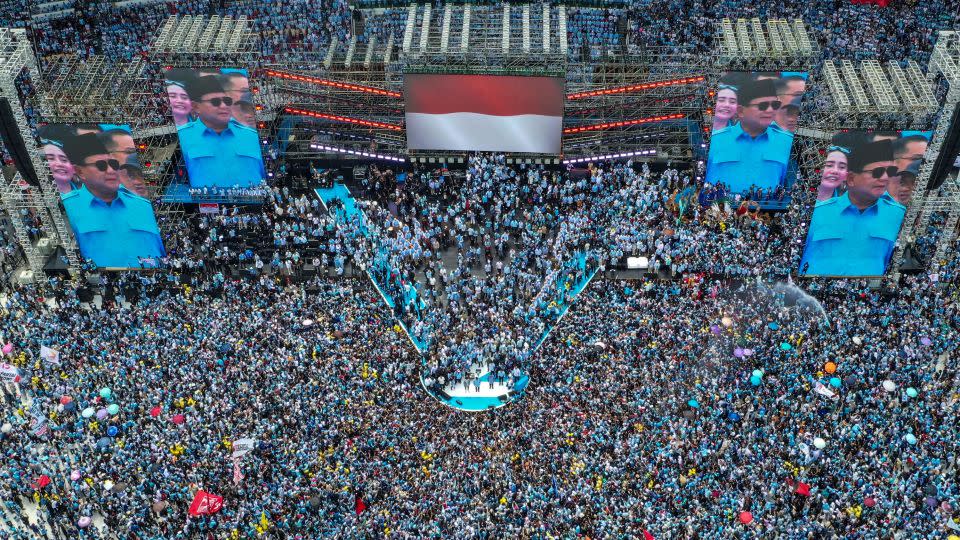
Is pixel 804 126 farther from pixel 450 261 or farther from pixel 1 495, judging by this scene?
pixel 1 495

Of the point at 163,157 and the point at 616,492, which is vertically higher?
the point at 163,157

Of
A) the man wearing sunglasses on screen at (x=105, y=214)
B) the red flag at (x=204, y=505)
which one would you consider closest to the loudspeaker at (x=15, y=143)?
the man wearing sunglasses on screen at (x=105, y=214)

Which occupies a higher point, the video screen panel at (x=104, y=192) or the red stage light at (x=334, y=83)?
the red stage light at (x=334, y=83)

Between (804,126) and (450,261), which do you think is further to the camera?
(804,126)

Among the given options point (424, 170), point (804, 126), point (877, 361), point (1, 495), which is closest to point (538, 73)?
point (424, 170)

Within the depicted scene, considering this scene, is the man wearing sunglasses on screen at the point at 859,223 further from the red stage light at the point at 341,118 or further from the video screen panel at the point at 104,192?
the video screen panel at the point at 104,192

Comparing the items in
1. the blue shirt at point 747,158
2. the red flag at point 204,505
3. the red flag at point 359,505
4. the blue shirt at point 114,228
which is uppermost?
the blue shirt at point 747,158
